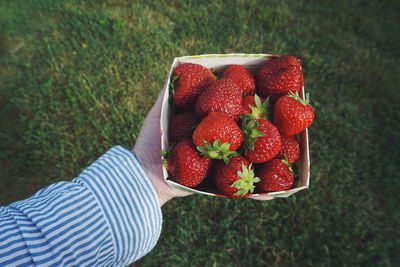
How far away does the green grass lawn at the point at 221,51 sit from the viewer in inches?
93.9

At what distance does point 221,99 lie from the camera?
1382 mm

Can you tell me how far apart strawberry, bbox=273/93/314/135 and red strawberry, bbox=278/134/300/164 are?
0.22 ft

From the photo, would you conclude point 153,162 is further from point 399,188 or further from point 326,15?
point 326,15

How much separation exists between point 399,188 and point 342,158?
539 millimetres

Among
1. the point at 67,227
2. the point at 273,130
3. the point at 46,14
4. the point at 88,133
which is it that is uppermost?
the point at 46,14

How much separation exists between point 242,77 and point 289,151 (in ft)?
1.58

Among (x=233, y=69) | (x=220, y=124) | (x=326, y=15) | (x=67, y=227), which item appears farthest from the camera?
(x=326, y=15)

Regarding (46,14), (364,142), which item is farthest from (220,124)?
(46,14)

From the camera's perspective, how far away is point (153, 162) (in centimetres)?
177

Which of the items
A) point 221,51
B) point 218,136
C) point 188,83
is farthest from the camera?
point 221,51

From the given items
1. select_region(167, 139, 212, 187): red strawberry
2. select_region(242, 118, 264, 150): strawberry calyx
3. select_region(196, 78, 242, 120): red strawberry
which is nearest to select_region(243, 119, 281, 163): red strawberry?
select_region(242, 118, 264, 150): strawberry calyx

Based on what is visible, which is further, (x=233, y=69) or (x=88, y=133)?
(x=88, y=133)

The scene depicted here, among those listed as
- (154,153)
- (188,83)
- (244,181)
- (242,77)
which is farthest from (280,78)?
(154,153)

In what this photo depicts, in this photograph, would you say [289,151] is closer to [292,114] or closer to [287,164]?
[287,164]
